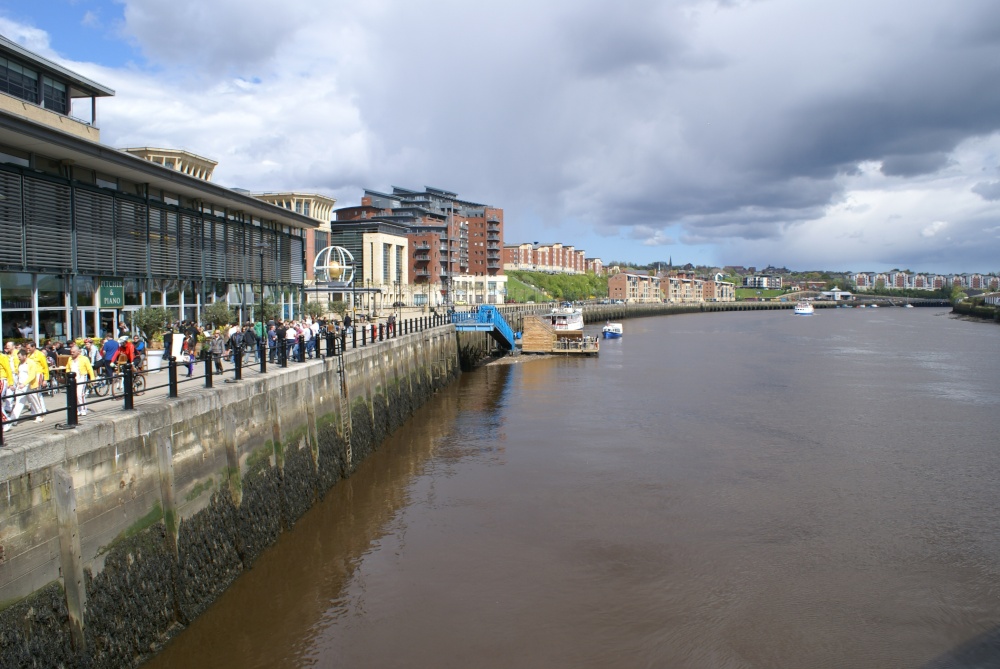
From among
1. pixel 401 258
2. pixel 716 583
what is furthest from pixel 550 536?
pixel 401 258

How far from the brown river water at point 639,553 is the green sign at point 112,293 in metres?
10.2

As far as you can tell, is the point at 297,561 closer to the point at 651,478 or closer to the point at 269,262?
the point at 651,478

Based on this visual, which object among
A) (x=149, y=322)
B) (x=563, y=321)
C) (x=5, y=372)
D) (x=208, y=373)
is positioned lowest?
(x=563, y=321)

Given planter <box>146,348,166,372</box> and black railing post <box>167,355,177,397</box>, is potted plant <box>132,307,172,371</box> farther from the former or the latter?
black railing post <box>167,355,177,397</box>

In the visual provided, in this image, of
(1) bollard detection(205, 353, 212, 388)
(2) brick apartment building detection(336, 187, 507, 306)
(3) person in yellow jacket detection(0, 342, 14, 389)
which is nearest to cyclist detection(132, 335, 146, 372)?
(1) bollard detection(205, 353, 212, 388)

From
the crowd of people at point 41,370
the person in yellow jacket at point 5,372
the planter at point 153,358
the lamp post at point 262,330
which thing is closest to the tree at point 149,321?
the lamp post at point 262,330

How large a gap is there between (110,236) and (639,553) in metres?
19.8

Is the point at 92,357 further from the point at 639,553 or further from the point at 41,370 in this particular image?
the point at 639,553

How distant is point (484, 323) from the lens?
177ft

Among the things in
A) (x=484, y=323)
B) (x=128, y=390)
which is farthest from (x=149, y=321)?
(x=484, y=323)

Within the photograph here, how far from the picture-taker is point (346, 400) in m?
23.8

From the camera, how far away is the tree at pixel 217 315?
98.6ft

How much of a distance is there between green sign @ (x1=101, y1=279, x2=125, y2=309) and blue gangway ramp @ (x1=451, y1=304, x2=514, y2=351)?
28936 mm

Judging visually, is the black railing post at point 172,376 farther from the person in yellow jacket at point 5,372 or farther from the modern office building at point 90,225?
the modern office building at point 90,225
